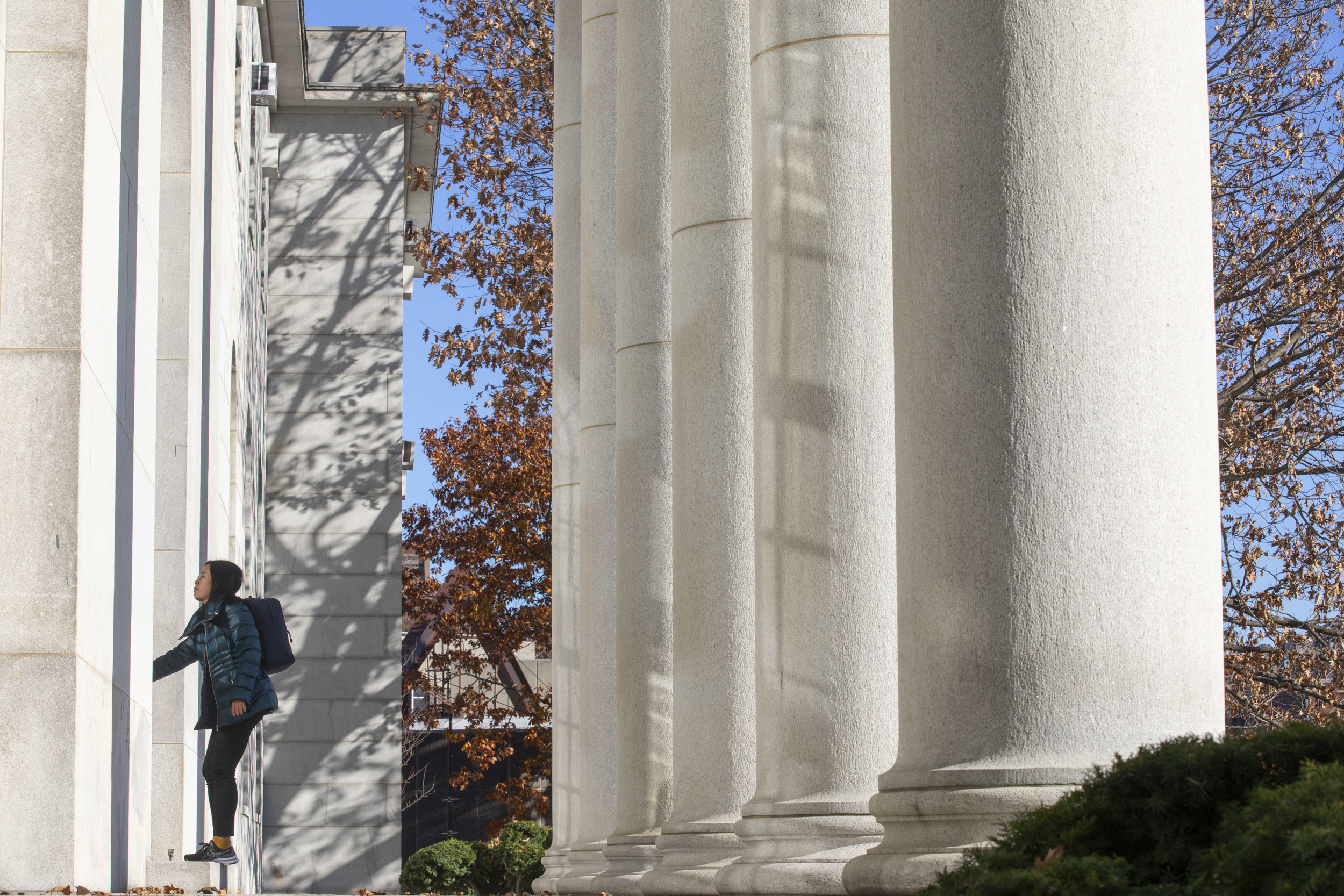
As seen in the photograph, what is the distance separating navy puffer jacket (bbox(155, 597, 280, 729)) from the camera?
2339cm

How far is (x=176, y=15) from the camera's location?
93.4ft

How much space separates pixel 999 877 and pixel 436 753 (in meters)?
83.8

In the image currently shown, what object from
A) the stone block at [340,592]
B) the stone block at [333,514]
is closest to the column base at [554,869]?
the stone block at [340,592]

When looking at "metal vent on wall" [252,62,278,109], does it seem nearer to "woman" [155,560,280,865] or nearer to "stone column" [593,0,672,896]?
"stone column" [593,0,672,896]

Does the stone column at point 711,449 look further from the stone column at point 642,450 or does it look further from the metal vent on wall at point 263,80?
the metal vent on wall at point 263,80

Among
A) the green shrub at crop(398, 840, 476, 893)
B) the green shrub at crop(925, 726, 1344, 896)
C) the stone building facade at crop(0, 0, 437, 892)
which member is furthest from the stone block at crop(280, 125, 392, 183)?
the green shrub at crop(925, 726, 1344, 896)

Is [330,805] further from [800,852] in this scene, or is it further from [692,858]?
[800,852]

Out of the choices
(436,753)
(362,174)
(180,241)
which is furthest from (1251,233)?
(436,753)

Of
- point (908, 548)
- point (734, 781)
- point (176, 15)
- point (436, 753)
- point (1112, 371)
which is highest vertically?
point (176, 15)

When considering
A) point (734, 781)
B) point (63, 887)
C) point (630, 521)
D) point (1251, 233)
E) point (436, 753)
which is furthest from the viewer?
point (436, 753)

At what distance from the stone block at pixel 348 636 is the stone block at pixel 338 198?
13.8 m

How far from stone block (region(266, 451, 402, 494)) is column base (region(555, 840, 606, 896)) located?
25696mm

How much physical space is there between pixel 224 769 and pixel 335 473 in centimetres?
3038

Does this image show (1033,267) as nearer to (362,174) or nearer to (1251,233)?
(1251,233)
